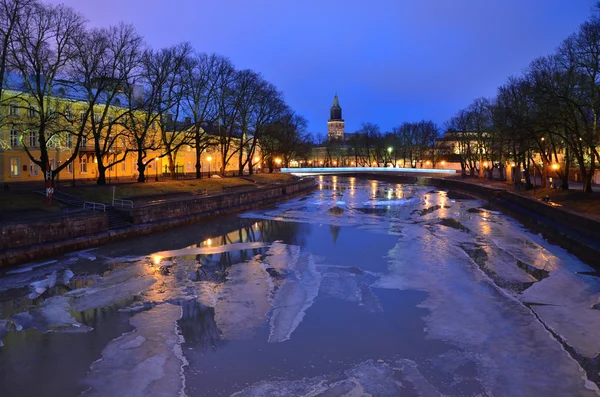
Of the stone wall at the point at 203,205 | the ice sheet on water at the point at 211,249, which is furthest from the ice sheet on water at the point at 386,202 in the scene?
the ice sheet on water at the point at 211,249

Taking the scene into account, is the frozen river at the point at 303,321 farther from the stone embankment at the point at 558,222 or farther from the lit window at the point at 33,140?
the lit window at the point at 33,140

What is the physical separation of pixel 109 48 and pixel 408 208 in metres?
27.4

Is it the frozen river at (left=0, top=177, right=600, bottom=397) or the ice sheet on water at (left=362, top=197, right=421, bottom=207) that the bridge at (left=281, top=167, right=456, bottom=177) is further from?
the frozen river at (left=0, top=177, right=600, bottom=397)

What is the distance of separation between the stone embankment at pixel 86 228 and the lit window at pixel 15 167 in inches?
767

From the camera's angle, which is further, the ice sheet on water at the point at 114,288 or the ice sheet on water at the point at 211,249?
the ice sheet on water at the point at 211,249

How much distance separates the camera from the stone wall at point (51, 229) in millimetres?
19734

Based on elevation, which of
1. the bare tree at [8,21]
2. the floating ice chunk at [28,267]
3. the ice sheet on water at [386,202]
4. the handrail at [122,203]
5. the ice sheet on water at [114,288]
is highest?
the bare tree at [8,21]

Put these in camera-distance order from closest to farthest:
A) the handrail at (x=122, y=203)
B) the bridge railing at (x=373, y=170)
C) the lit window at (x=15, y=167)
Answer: the handrail at (x=122, y=203)
the lit window at (x=15, y=167)
the bridge railing at (x=373, y=170)

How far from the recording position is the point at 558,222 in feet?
93.5

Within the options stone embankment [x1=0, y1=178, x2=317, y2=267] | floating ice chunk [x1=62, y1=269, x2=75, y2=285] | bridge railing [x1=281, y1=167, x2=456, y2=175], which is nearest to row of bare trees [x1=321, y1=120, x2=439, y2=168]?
bridge railing [x1=281, y1=167, x2=456, y2=175]

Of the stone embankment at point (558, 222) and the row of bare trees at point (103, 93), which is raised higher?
the row of bare trees at point (103, 93)

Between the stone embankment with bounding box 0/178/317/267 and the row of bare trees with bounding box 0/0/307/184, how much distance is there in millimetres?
7541

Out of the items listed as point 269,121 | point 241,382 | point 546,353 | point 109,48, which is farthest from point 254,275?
point 269,121

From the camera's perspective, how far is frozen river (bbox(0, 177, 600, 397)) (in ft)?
29.9
